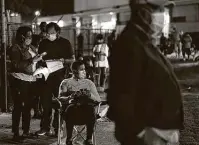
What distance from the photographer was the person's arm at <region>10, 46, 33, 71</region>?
766 cm

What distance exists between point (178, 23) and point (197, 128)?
112ft

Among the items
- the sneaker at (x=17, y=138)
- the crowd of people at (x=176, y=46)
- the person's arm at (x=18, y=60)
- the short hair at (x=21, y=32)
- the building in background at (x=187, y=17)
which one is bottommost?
the sneaker at (x=17, y=138)

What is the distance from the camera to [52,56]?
795 centimetres

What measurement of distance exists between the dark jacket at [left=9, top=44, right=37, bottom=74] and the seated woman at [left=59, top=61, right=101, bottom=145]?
0.95m

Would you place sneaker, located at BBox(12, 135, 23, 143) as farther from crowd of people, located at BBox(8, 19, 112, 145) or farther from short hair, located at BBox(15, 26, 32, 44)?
short hair, located at BBox(15, 26, 32, 44)

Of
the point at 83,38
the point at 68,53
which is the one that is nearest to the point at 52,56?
the point at 68,53

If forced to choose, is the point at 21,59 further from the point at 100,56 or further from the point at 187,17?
the point at 187,17

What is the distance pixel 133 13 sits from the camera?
12.3 feet

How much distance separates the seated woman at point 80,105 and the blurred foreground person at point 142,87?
3.05 meters

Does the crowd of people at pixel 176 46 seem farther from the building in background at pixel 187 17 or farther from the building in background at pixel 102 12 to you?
the building in background at pixel 102 12

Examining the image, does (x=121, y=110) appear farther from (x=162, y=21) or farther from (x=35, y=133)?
(x=35, y=133)

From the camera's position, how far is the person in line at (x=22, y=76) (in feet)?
25.1

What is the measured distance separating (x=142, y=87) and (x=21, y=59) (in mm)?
4514

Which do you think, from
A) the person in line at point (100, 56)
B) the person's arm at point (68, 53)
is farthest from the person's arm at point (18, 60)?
the person in line at point (100, 56)
